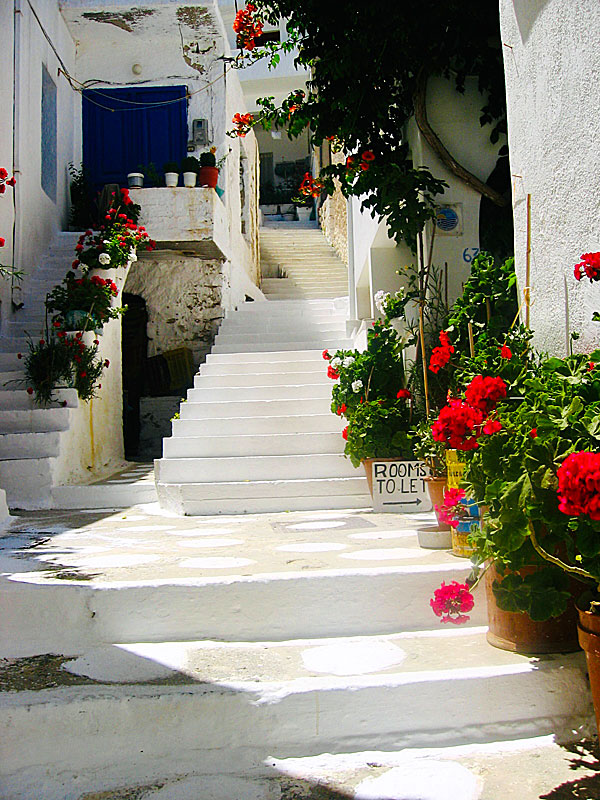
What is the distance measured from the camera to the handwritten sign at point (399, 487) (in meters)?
4.27

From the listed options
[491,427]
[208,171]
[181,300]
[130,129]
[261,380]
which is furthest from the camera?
[130,129]

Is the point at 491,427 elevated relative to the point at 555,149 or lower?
lower

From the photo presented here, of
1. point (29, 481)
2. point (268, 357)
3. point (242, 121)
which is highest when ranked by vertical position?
point (242, 121)

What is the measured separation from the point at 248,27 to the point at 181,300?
17.2 feet

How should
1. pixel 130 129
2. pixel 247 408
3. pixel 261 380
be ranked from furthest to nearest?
1. pixel 130 129
2. pixel 261 380
3. pixel 247 408

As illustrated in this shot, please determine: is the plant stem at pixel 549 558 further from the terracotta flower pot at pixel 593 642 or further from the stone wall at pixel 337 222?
the stone wall at pixel 337 222

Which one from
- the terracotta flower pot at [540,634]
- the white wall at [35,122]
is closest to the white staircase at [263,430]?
the white wall at [35,122]

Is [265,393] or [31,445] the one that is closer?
[31,445]

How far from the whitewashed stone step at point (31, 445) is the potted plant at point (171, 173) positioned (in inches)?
181

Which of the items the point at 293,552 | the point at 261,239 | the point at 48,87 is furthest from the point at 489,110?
the point at 261,239

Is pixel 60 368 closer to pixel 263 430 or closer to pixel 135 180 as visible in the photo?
pixel 263 430

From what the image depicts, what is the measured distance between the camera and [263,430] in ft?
19.5

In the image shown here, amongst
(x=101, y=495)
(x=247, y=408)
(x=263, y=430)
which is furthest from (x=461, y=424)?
(x=247, y=408)

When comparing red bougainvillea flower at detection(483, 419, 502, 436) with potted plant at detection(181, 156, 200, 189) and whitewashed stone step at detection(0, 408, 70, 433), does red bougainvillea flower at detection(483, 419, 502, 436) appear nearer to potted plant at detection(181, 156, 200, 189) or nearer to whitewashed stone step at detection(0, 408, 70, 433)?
whitewashed stone step at detection(0, 408, 70, 433)
